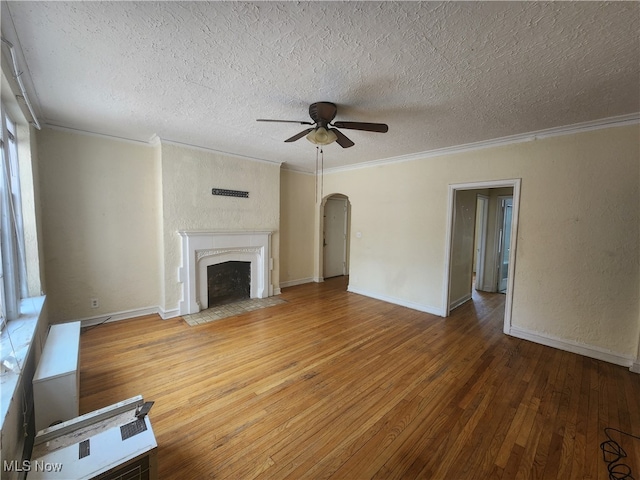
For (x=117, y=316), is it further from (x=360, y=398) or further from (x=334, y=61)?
(x=334, y=61)

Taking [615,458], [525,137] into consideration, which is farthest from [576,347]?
[525,137]

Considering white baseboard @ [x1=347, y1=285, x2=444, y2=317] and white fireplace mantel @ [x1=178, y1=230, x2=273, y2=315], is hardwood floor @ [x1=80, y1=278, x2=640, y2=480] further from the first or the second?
white fireplace mantel @ [x1=178, y1=230, x2=273, y2=315]

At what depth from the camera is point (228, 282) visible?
4.57m

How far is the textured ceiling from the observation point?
1358 millimetres

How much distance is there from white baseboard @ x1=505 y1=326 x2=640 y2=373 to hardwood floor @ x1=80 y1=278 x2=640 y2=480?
0.30 feet

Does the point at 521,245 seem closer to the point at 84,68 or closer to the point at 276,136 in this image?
the point at 276,136

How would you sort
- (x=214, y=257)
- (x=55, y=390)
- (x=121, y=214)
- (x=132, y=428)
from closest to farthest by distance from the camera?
(x=132, y=428), (x=55, y=390), (x=121, y=214), (x=214, y=257)

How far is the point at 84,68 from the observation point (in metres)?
1.89

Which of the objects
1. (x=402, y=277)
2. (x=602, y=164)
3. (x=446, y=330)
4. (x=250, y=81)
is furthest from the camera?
(x=402, y=277)

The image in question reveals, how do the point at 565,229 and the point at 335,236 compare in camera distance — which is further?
the point at 335,236

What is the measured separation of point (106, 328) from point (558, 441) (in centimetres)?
461

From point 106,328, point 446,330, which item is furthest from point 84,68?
point 446,330

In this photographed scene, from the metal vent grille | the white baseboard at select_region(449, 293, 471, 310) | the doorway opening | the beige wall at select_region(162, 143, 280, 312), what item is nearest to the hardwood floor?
the metal vent grille

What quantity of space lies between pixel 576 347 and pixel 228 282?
480 centimetres
